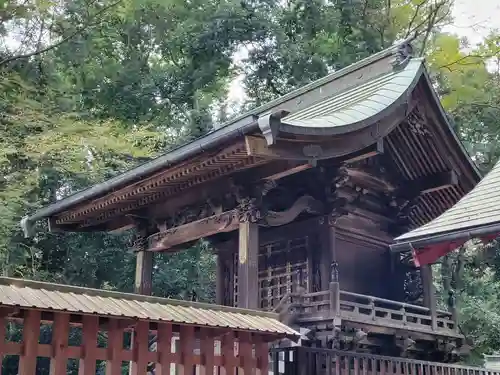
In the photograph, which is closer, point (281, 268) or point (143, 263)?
point (281, 268)

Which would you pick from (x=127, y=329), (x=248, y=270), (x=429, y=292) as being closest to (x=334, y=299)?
(x=248, y=270)

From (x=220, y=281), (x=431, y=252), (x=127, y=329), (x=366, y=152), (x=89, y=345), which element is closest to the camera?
(x=89, y=345)

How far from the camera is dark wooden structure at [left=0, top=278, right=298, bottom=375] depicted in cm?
494

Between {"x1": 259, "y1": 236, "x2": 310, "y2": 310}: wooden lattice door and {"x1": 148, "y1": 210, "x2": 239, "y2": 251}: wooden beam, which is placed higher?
{"x1": 148, "y1": 210, "x2": 239, "y2": 251}: wooden beam

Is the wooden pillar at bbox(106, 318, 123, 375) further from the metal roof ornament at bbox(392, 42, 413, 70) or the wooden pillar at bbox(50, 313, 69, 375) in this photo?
the metal roof ornament at bbox(392, 42, 413, 70)

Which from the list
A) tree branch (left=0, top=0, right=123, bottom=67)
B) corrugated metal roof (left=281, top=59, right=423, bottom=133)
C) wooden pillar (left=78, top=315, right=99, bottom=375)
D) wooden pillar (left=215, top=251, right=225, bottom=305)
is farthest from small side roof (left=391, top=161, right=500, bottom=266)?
tree branch (left=0, top=0, right=123, bottom=67)

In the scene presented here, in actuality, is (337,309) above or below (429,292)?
below

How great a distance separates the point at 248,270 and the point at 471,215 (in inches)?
116

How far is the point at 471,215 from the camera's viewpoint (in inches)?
284

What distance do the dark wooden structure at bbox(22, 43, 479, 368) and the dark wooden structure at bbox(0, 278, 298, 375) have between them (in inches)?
71.2

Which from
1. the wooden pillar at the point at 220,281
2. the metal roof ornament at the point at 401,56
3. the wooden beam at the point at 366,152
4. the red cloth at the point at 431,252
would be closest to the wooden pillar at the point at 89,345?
the red cloth at the point at 431,252

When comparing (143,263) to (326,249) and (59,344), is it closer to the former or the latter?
(326,249)

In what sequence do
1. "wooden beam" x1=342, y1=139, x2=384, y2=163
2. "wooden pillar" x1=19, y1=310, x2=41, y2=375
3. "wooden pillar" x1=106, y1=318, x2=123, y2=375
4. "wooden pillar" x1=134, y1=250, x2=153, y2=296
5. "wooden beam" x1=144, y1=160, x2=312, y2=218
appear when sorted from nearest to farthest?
"wooden pillar" x1=19, y1=310, x2=41, y2=375, "wooden pillar" x1=106, y1=318, x2=123, y2=375, "wooden beam" x1=144, y1=160, x2=312, y2=218, "wooden beam" x1=342, y1=139, x2=384, y2=163, "wooden pillar" x1=134, y1=250, x2=153, y2=296

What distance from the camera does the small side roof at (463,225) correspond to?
678 centimetres
